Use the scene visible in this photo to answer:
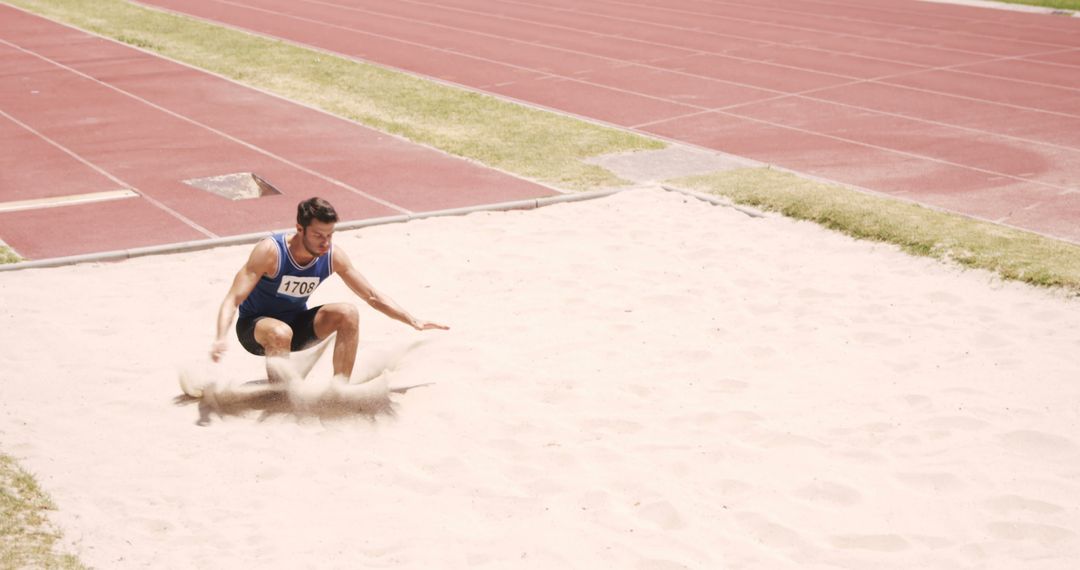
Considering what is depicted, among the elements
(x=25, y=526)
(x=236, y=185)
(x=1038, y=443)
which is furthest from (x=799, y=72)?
(x=25, y=526)

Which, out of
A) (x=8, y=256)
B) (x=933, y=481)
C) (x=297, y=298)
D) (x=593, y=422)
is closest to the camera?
(x=933, y=481)

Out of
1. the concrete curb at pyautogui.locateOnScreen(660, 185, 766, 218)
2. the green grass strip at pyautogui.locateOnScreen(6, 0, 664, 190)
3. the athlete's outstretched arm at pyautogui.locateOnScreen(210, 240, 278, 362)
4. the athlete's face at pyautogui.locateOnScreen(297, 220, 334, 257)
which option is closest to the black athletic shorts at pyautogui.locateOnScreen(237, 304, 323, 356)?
the athlete's outstretched arm at pyautogui.locateOnScreen(210, 240, 278, 362)

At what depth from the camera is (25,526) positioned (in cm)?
469

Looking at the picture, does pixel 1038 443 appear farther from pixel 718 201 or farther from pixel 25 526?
pixel 718 201

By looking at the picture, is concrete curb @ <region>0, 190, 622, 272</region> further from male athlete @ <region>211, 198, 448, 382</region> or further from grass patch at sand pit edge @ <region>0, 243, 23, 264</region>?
male athlete @ <region>211, 198, 448, 382</region>

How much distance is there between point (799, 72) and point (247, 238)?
966 cm

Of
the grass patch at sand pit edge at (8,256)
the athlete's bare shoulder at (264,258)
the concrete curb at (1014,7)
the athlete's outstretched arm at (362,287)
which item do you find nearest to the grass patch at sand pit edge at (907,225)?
the athlete's outstretched arm at (362,287)

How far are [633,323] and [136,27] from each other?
51.3ft

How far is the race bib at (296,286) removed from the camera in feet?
20.0

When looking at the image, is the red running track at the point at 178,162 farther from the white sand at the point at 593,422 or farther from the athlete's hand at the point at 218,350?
the athlete's hand at the point at 218,350

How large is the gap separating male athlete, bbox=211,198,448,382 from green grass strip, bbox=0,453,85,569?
49.3 inches

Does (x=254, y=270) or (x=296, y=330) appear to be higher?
(x=254, y=270)

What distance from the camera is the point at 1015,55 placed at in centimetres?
1780

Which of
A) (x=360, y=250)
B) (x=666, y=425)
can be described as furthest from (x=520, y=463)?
(x=360, y=250)
